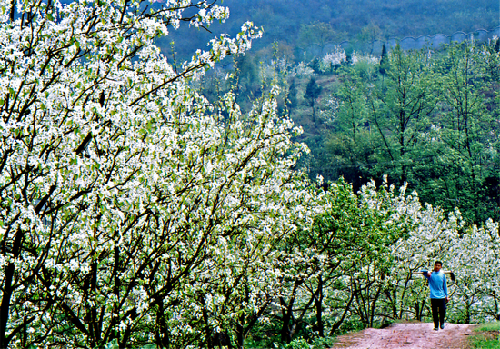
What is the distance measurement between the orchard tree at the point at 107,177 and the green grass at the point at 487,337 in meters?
5.58

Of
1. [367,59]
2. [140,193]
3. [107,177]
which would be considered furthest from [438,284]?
[367,59]

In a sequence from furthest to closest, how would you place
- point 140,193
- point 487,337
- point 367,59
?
1. point 367,59
2. point 487,337
3. point 140,193

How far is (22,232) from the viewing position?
14.5 ft

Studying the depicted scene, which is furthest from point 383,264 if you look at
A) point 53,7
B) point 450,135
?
point 450,135

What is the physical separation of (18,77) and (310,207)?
7.45 m

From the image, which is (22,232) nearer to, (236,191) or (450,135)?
(236,191)

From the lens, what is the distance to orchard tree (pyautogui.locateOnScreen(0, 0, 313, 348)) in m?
4.04

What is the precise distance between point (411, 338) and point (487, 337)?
2062 mm

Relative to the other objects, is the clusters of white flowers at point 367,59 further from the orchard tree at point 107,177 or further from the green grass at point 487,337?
the orchard tree at point 107,177

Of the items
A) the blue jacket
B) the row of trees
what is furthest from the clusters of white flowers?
the blue jacket

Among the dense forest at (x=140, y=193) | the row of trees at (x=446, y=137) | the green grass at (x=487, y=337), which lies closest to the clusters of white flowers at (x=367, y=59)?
the row of trees at (x=446, y=137)

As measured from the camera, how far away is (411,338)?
37.7 feet

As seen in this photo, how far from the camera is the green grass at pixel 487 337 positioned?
928 cm

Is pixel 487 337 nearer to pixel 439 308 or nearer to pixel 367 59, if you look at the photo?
pixel 439 308
